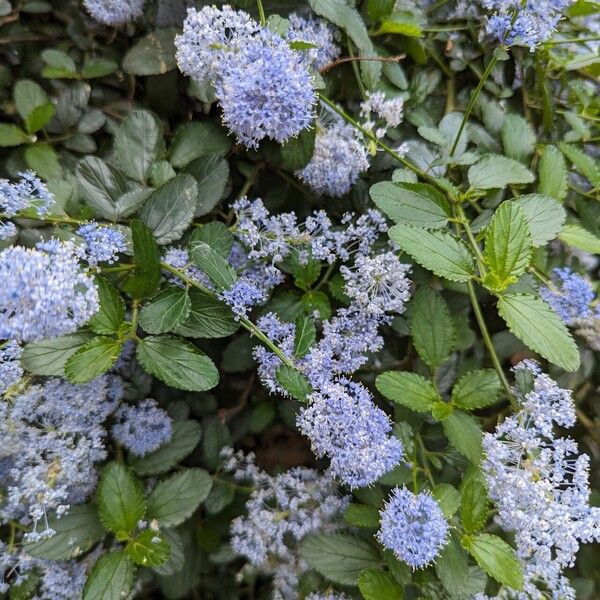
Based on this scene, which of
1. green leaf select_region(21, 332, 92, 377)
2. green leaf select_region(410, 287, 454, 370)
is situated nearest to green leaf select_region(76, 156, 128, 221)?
green leaf select_region(21, 332, 92, 377)

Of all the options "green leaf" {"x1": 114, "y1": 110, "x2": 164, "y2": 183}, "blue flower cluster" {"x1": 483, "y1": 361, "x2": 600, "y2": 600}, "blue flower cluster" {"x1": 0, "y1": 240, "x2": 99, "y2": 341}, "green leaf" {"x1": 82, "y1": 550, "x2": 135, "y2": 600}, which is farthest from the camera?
"green leaf" {"x1": 114, "y1": 110, "x2": 164, "y2": 183}

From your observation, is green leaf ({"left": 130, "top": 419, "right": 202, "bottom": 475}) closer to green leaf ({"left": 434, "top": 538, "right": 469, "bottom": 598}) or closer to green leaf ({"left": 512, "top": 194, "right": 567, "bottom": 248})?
green leaf ({"left": 434, "top": 538, "right": 469, "bottom": 598})

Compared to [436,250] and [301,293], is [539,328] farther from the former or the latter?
[301,293]

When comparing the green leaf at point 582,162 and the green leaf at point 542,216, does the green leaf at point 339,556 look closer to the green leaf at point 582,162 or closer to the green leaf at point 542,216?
the green leaf at point 542,216

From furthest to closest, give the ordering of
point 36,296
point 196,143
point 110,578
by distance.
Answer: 1. point 196,143
2. point 110,578
3. point 36,296

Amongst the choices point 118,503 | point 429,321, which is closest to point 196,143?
point 429,321

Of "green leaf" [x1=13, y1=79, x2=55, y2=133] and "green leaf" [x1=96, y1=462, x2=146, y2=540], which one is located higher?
"green leaf" [x1=13, y1=79, x2=55, y2=133]

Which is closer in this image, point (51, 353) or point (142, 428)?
point (51, 353)
